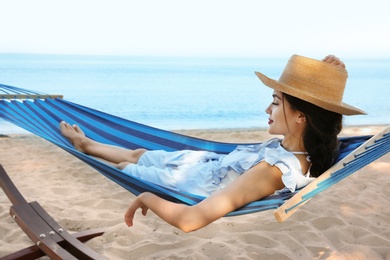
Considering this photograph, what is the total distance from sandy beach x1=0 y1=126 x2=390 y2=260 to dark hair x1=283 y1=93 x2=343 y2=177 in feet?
2.32

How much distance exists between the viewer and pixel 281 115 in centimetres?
156

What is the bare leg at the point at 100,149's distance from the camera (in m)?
2.38

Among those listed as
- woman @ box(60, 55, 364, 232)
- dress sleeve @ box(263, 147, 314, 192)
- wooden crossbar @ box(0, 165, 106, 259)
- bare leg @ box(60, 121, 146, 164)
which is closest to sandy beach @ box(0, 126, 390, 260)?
wooden crossbar @ box(0, 165, 106, 259)

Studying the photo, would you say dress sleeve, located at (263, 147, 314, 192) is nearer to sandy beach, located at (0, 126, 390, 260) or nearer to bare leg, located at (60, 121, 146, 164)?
sandy beach, located at (0, 126, 390, 260)

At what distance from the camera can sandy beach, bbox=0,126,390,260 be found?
6.96 feet

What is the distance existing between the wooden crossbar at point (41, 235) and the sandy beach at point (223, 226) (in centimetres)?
22

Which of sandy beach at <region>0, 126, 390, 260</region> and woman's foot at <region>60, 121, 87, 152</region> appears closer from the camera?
sandy beach at <region>0, 126, 390, 260</region>

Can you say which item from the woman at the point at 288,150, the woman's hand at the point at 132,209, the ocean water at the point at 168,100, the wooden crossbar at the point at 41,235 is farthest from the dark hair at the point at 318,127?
the ocean water at the point at 168,100

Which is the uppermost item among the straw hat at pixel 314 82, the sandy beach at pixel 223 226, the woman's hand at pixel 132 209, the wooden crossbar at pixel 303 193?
the straw hat at pixel 314 82

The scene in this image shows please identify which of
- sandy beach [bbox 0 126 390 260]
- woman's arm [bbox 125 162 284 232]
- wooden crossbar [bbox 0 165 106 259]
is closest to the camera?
woman's arm [bbox 125 162 284 232]

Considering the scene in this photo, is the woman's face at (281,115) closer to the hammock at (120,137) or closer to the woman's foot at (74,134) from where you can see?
the hammock at (120,137)

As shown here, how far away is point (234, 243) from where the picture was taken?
7.28ft

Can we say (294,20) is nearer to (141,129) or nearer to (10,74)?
(10,74)

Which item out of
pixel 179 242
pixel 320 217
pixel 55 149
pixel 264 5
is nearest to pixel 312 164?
pixel 179 242
